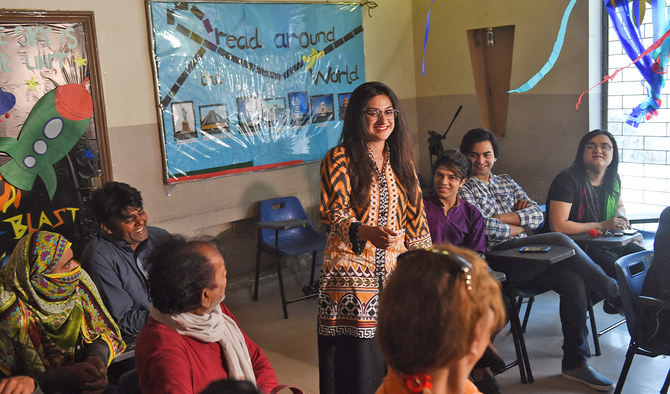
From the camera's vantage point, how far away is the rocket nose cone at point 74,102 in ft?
12.6

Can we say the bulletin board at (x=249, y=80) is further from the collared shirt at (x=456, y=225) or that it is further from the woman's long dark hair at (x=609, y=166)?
the woman's long dark hair at (x=609, y=166)

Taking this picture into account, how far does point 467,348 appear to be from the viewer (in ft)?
3.59

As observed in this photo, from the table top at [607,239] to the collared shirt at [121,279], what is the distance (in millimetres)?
2336

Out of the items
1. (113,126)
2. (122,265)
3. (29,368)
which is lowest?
(29,368)

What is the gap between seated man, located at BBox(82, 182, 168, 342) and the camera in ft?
8.68

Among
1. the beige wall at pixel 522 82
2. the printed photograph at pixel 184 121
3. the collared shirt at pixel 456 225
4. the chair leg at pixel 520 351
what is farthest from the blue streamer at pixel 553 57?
the printed photograph at pixel 184 121

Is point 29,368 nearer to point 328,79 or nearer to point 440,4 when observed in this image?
point 328,79

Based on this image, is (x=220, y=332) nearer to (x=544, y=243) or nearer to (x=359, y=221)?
(x=359, y=221)

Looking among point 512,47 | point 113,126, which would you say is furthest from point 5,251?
point 512,47

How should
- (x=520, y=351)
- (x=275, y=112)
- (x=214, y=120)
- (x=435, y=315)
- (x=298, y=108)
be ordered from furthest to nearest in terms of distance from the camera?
(x=298, y=108) < (x=275, y=112) < (x=214, y=120) < (x=520, y=351) < (x=435, y=315)

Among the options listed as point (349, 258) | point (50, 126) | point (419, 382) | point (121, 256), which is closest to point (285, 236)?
point (50, 126)

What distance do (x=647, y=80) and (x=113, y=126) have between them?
3.42m

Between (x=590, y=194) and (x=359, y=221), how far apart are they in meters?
1.99

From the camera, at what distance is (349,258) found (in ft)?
8.04
